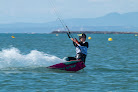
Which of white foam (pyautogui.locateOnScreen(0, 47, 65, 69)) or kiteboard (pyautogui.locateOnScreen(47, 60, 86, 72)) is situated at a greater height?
white foam (pyautogui.locateOnScreen(0, 47, 65, 69))

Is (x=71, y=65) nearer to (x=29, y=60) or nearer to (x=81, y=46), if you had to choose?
(x=81, y=46)

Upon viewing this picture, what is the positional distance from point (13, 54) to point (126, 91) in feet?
33.5

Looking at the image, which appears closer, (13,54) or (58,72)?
(58,72)

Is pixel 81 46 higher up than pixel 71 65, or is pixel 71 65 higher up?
pixel 81 46

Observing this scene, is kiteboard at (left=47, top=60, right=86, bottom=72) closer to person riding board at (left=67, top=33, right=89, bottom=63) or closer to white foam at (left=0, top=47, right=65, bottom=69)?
person riding board at (left=67, top=33, right=89, bottom=63)

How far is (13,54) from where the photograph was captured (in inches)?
842

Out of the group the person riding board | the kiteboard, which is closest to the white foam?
the kiteboard

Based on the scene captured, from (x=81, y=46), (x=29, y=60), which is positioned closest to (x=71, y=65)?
(x=81, y=46)

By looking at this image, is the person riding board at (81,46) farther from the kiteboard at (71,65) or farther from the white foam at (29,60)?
the white foam at (29,60)

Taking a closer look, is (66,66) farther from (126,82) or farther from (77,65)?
(126,82)

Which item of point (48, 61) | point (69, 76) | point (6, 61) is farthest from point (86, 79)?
point (6, 61)

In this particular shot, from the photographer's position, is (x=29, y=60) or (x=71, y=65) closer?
(x=71, y=65)

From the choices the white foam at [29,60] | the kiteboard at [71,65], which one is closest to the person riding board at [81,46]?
the kiteboard at [71,65]

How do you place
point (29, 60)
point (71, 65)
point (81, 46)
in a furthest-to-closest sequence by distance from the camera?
1. point (29, 60)
2. point (71, 65)
3. point (81, 46)
